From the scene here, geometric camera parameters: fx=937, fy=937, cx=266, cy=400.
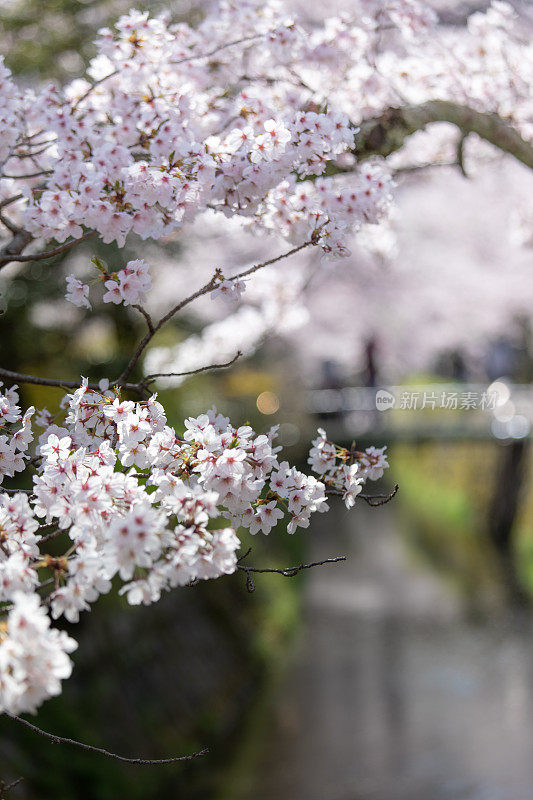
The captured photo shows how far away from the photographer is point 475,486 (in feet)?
50.7

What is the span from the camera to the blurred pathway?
6.22 meters

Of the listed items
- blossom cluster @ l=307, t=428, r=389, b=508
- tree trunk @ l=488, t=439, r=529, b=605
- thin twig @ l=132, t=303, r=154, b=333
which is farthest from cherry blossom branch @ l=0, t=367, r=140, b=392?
tree trunk @ l=488, t=439, r=529, b=605

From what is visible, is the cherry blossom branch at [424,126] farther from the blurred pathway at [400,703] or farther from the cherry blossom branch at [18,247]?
the blurred pathway at [400,703]

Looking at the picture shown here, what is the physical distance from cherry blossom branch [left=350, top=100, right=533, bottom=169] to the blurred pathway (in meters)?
4.20

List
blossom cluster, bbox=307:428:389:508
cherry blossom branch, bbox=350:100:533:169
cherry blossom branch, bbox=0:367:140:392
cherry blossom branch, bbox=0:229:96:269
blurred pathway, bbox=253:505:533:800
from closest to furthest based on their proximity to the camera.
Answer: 1. blossom cluster, bbox=307:428:389:508
2. cherry blossom branch, bbox=0:367:140:392
3. cherry blossom branch, bbox=0:229:96:269
4. cherry blossom branch, bbox=350:100:533:169
5. blurred pathway, bbox=253:505:533:800

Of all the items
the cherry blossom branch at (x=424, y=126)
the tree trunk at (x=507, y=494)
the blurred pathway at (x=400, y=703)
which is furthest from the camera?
the tree trunk at (x=507, y=494)

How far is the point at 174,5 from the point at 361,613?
648cm

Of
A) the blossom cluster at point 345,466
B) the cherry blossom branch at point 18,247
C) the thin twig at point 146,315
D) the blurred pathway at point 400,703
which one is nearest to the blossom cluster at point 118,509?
the blossom cluster at point 345,466

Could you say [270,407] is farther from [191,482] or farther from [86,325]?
[191,482]

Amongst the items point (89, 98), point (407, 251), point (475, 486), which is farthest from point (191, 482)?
point (475, 486)

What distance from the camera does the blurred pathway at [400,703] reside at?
6.22 metres

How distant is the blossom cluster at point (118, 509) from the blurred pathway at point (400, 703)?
453 centimetres

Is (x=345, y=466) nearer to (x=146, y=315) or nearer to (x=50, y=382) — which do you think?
(x=146, y=315)

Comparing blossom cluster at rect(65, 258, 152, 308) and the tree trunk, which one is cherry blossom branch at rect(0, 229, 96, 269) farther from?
the tree trunk
